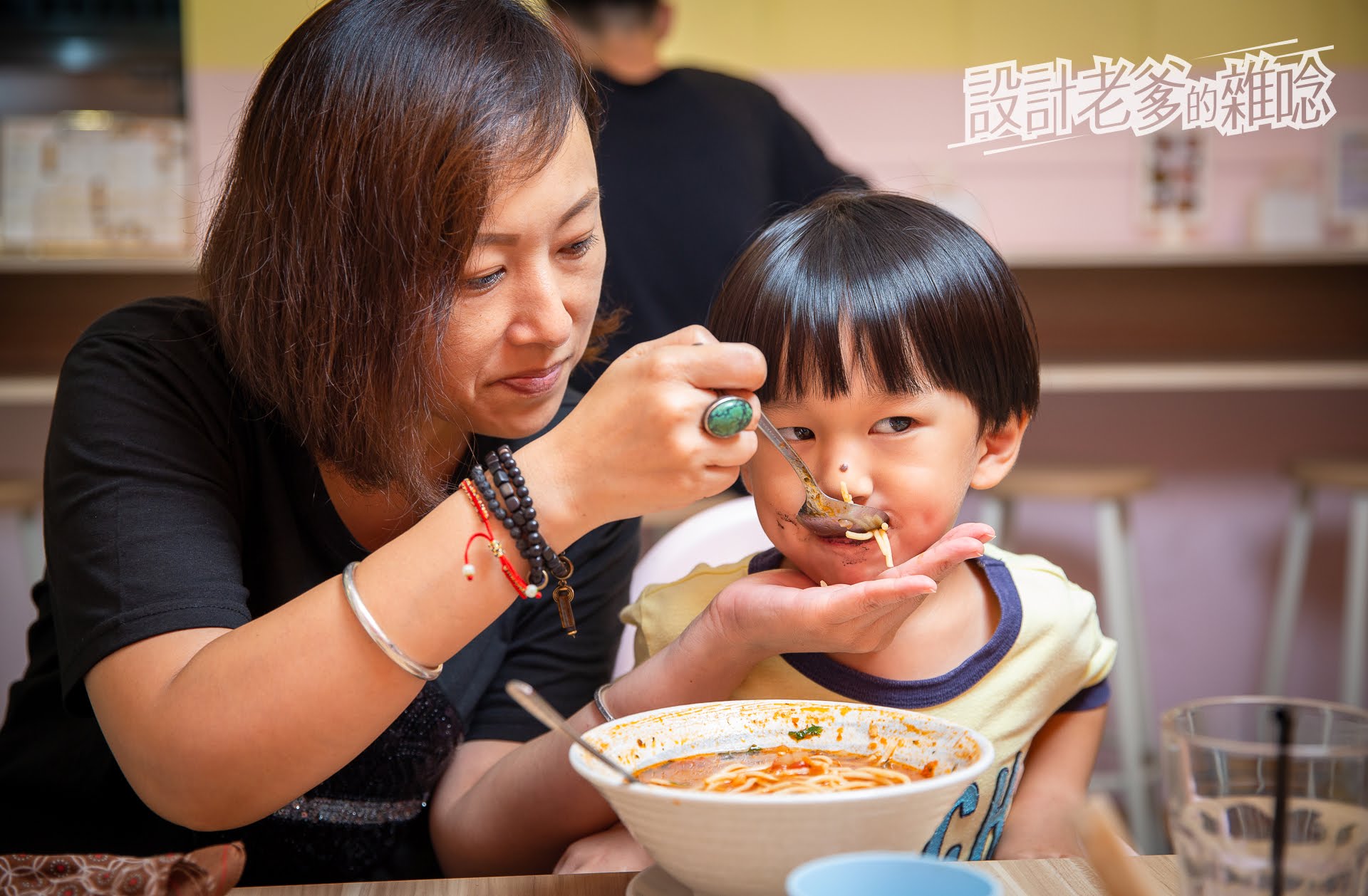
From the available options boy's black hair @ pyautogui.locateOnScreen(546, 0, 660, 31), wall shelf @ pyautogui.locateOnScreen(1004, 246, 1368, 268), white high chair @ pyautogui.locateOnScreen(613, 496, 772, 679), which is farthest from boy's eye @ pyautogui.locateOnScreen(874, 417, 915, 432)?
wall shelf @ pyautogui.locateOnScreen(1004, 246, 1368, 268)

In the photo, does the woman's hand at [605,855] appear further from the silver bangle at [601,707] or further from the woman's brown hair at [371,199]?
the woman's brown hair at [371,199]

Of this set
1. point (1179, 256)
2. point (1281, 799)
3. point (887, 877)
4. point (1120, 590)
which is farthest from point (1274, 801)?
point (1179, 256)

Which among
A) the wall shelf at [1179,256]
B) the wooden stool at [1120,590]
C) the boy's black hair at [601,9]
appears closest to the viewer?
the boy's black hair at [601,9]

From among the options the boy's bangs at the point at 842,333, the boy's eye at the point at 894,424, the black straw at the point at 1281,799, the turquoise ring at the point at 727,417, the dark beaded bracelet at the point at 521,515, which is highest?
the boy's bangs at the point at 842,333

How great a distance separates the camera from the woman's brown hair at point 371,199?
99 centimetres

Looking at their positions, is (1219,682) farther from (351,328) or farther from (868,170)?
(351,328)

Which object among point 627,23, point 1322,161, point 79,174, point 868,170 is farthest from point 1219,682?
point 79,174

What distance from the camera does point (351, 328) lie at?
40.8 inches

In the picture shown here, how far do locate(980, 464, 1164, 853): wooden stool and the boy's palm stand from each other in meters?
2.09

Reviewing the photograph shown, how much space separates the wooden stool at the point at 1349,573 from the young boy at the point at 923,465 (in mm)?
2258

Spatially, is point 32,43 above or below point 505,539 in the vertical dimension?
above

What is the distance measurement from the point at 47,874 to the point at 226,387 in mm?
480

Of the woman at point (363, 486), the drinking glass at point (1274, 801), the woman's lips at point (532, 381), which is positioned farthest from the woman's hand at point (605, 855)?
the drinking glass at point (1274, 801)

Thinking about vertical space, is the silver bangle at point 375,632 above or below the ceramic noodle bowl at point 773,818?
above
